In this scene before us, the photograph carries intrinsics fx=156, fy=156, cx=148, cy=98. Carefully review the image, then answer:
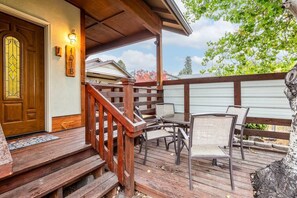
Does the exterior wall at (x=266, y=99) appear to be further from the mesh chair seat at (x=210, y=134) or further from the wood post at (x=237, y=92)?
the mesh chair seat at (x=210, y=134)

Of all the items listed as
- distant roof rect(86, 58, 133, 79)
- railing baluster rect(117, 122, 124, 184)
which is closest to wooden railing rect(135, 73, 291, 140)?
railing baluster rect(117, 122, 124, 184)

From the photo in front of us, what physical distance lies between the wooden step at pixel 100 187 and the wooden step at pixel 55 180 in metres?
0.15

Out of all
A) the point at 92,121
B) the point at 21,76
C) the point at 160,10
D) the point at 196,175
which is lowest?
the point at 196,175

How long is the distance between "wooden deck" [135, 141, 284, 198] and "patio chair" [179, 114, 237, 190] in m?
0.14

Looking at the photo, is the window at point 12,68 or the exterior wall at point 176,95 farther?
the exterior wall at point 176,95

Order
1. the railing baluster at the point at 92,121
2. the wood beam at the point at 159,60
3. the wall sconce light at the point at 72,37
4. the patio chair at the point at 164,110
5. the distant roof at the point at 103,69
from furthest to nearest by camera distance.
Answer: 1. the distant roof at the point at 103,69
2. the wood beam at the point at 159,60
3. the patio chair at the point at 164,110
4. the wall sconce light at the point at 72,37
5. the railing baluster at the point at 92,121

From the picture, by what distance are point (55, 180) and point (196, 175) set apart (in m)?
1.82

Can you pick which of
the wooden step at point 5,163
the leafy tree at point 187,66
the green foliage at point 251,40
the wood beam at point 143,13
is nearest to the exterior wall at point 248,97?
the wood beam at point 143,13

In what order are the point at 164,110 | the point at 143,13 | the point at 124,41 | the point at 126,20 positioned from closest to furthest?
the point at 143,13 < the point at 164,110 < the point at 126,20 < the point at 124,41

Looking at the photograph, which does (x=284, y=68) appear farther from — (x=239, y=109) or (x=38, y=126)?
(x=38, y=126)

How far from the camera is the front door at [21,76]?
268 cm

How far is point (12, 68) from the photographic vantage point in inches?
109

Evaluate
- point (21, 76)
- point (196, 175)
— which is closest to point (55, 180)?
point (196, 175)

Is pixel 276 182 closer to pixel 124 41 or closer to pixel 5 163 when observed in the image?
pixel 5 163
